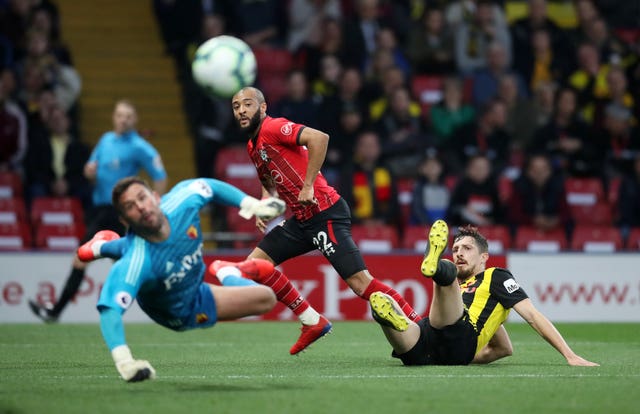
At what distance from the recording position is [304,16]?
16984 millimetres

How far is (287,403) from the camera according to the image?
19.8ft

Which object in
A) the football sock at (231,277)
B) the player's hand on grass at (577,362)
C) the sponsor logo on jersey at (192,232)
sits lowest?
the player's hand on grass at (577,362)

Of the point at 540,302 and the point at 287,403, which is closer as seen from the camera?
the point at 287,403

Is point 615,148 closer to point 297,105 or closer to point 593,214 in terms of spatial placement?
point 593,214

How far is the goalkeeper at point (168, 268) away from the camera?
631cm

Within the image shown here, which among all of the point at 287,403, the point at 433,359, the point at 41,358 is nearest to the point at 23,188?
the point at 41,358

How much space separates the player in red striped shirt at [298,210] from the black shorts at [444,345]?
0.59 meters

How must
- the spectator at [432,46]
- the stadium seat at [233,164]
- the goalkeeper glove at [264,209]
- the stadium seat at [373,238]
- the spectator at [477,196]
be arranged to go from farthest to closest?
the spectator at [432,46], the stadium seat at [233,164], the spectator at [477,196], the stadium seat at [373,238], the goalkeeper glove at [264,209]

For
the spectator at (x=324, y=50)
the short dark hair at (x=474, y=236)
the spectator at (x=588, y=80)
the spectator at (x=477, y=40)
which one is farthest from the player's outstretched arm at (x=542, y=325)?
the spectator at (x=477, y=40)

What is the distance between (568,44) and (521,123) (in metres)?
1.71

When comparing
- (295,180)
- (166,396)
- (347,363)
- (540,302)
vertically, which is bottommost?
(540,302)

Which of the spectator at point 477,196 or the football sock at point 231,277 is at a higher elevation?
the football sock at point 231,277

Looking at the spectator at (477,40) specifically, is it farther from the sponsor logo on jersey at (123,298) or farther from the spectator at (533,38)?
the sponsor logo on jersey at (123,298)

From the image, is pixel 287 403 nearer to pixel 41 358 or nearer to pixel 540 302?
pixel 41 358
